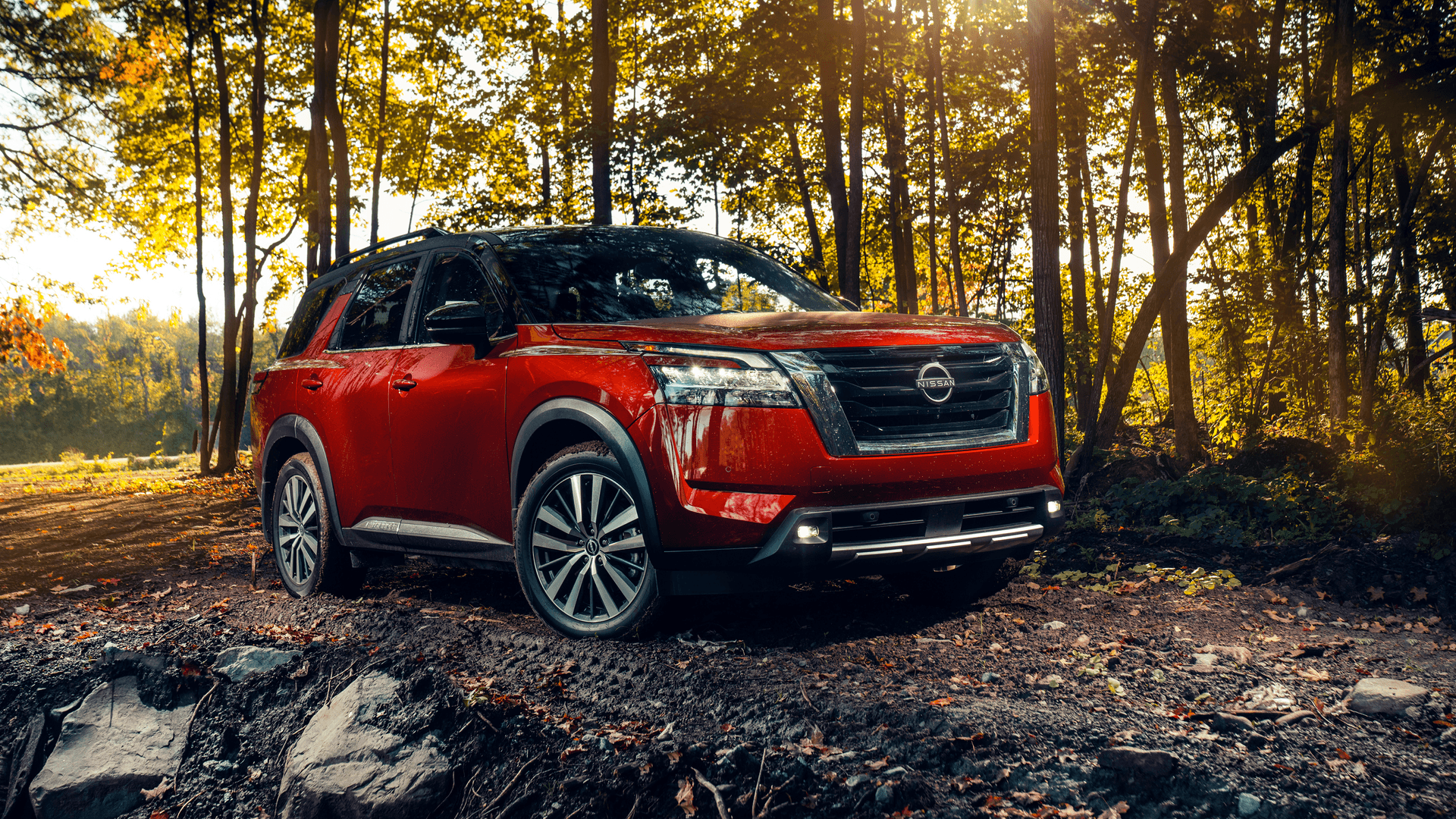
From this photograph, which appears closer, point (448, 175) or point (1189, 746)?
point (1189, 746)

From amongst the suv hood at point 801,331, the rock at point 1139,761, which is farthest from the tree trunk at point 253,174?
the rock at point 1139,761

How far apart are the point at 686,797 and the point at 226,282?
793 inches

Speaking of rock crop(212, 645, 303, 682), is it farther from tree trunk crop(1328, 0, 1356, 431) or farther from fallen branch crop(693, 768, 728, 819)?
tree trunk crop(1328, 0, 1356, 431)

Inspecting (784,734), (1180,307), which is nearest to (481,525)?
→ (784,734)

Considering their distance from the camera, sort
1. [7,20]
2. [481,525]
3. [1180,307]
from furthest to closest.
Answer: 1. [7,20]
2. [1180,307]
3. [481,525]

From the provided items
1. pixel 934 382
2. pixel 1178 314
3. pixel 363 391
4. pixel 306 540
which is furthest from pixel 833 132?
pixel 934 382

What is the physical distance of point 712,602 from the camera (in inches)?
189

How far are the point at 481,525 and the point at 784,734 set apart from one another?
6.78 ft

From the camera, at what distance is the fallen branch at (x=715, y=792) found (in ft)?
9.66

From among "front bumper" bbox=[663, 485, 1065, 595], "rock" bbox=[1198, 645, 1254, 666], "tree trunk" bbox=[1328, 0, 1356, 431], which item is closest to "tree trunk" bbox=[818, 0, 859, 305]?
"tree trunk" bbox=[1328, 0, 1356, 431]

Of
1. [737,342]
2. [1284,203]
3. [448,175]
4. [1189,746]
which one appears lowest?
[1189,746]

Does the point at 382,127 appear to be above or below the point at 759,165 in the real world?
above

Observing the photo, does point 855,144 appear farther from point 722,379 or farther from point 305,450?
point 722,379

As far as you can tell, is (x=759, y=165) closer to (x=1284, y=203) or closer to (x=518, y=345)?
(x=1284, y=203)
